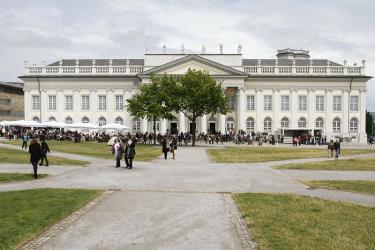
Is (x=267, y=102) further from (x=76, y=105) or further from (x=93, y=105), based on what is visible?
(x=76, y=105)

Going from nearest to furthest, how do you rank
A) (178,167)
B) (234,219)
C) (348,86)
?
(234,219), (178,167), (348,86)

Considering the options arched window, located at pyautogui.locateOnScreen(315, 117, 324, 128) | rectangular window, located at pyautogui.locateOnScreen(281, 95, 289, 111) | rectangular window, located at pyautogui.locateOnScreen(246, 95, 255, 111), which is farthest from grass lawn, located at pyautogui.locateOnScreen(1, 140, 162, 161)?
arched window, located at pyautogui.locateOnScreen(315, 117, 324, 128)

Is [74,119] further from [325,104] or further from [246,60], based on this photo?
[325,104]

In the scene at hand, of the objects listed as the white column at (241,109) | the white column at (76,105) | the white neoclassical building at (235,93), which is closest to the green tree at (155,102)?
the white neoclassical building at (235,93)

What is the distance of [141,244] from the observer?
10.6 meters

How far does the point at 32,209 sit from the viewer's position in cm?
1400

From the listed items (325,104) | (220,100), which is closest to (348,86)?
(325,104)

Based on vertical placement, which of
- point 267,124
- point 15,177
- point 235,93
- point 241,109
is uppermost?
point 235,93

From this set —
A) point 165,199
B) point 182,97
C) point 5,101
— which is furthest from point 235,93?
point 165,199

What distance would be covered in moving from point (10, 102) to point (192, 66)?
159 ft

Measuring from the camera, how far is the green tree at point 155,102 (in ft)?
183

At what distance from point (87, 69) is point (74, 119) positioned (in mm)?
8616

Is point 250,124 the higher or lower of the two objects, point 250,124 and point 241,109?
the lower

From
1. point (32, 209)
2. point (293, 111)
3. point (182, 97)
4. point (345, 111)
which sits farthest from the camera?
→ point (293, 111)
